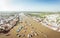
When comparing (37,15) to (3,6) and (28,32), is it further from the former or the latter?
(3,6)

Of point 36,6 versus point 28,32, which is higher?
point 36,6

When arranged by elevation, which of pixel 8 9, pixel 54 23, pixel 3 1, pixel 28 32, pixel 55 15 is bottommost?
pixel 28 32

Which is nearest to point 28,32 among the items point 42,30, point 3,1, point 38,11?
point 42,30

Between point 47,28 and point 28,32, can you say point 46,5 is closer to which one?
point 47,28

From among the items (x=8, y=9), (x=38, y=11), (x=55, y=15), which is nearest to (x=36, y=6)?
(x=38, y=11)

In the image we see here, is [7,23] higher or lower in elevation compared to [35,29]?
higher

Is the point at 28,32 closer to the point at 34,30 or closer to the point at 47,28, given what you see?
the point at 34,30

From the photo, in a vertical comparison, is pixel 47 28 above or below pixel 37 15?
below

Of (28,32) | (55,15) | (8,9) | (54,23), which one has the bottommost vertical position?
(28,32)
